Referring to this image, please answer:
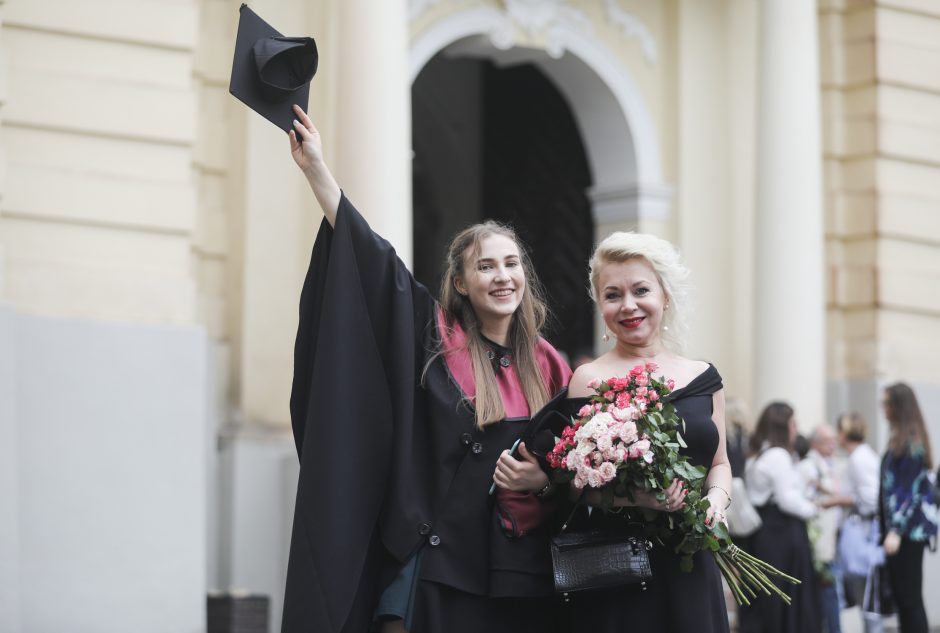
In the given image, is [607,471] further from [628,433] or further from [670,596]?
[670,596]

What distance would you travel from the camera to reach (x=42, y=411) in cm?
837

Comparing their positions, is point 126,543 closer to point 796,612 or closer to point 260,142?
point 260,142

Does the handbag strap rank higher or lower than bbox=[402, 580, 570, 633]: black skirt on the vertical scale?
higher

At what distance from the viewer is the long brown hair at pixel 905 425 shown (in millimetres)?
8785

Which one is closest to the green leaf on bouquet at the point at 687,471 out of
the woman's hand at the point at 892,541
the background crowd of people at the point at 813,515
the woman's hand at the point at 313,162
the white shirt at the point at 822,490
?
the woman's hand at the point at 313,162

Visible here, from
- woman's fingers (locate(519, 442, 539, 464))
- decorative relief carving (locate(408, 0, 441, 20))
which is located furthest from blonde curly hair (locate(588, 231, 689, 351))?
decorative relief carving (locate(408, 0, 441, 20))

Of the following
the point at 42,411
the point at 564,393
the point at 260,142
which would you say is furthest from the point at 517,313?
the point at 260,142

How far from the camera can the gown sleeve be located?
4199mm

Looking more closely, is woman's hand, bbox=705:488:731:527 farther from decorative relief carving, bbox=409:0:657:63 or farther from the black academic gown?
decorative relief carving, bbox=409:0:657:63

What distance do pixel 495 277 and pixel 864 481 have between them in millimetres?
6172

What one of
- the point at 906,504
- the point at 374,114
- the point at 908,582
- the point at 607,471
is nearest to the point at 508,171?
the point at 374,114

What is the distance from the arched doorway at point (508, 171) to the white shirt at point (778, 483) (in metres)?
3.78

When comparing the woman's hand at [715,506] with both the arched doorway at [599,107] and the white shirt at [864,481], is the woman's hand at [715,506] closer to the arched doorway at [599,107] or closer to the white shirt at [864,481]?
the white shirt at [864,481]

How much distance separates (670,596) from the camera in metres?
4.17
